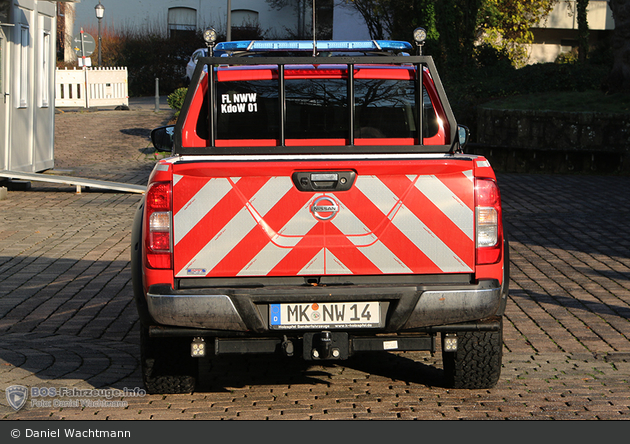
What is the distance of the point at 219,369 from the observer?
5418mm

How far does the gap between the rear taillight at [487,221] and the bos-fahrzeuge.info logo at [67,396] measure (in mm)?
2082

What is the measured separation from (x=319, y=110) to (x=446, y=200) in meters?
1.39

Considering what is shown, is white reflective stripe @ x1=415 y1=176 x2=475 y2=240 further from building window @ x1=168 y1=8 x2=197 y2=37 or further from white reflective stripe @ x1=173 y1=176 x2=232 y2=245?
building window @ x1=168 y1=8 x2=197 y2=37

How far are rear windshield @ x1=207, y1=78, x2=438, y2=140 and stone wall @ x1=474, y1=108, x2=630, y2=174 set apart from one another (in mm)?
13108

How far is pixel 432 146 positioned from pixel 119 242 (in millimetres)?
5767

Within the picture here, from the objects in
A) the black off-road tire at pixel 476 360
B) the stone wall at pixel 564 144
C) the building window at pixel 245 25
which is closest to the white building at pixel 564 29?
the building window at pixel 245 25

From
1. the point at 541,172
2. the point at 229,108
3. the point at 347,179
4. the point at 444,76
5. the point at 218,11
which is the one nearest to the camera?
the point at 347,179

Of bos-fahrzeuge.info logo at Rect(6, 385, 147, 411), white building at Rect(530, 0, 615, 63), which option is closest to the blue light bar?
bos-fahrzeuge.info logo at Rect(6, 385, 147, 411)

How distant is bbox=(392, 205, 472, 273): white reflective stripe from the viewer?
13.4 feet

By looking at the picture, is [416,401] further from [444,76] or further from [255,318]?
[444,76]

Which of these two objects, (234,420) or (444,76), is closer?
(234,420)

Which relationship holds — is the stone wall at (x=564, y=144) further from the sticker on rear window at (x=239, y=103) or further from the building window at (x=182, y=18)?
the building window at (x=182, y=18)

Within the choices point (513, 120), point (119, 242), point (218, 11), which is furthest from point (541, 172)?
point (218, 11)

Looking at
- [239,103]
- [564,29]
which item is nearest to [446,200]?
[239,103]
